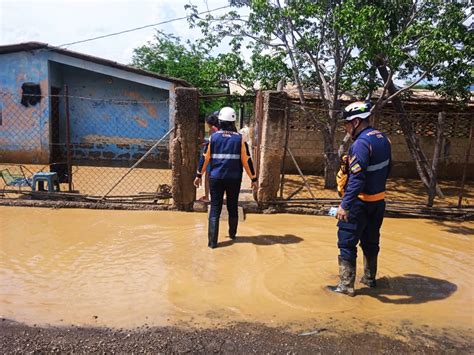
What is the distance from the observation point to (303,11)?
873 centimetres

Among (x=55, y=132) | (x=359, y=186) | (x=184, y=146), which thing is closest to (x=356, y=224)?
(x=359, y=186)

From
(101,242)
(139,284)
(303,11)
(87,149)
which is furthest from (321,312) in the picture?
(87,149)

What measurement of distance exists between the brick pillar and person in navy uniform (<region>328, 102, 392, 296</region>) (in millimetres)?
3332

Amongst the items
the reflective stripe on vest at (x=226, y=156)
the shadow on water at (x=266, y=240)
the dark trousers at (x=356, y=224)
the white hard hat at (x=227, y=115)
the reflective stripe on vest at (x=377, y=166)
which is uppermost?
the white hard hat at (x=227, y=115)

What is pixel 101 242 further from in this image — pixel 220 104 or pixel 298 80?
pixel 220 104

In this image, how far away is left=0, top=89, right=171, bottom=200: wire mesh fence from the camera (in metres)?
12.2

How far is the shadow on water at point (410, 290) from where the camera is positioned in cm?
442

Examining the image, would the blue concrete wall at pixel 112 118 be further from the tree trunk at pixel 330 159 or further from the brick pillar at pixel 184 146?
the brick pillar at pixel 184 146

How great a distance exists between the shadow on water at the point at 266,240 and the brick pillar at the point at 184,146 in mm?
1656

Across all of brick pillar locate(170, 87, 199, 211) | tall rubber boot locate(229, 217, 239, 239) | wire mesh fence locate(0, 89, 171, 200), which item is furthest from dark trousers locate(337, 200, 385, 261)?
wire mesh fence locate(0, 89, 171, 200)

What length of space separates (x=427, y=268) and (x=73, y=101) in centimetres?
1188

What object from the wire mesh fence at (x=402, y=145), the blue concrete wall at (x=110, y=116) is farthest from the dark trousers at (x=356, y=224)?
the blue concrete wall at (x=110, y=116)

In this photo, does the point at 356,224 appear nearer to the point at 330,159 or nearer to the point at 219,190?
the point at 219,190

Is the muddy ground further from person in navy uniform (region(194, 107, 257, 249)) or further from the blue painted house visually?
the blue painted house
